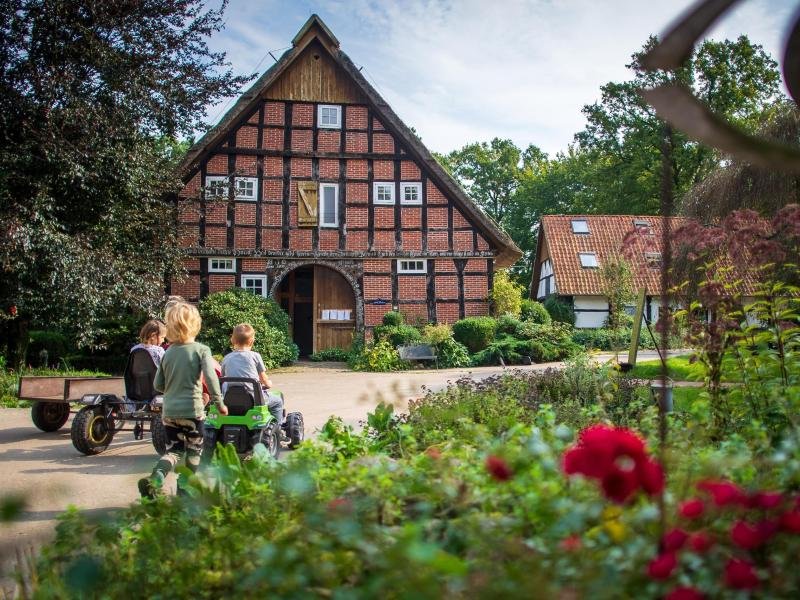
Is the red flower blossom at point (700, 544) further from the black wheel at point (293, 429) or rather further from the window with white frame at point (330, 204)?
the window with white frame at point (330, 204)

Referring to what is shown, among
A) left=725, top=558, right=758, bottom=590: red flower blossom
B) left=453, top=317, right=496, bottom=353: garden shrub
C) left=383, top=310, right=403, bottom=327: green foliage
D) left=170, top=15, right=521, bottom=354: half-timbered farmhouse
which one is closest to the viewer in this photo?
left=725, top=558, right=758, bottom=590: red flower blossom

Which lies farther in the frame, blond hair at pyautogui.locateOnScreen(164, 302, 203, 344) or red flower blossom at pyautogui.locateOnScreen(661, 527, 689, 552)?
blond hair at pyautogui.locateOnScreen(164, 302, 203, 344)

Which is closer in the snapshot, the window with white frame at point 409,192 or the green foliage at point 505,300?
the window with white frame at point 409,192

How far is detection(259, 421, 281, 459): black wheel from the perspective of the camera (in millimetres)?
5064

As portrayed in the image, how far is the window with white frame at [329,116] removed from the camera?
1892cm

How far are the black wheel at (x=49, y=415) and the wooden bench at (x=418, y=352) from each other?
997 centimetres

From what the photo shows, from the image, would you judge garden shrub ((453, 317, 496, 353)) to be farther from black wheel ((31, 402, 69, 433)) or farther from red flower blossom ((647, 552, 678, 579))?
red flower blossom ((647, 552, 678, 579))

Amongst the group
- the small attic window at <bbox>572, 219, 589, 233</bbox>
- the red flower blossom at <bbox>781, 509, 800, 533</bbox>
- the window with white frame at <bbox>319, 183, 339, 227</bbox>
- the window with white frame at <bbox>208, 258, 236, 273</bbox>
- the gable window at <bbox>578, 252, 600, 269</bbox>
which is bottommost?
the red flower blossom at <bbox>781, 509, 800, 533</bbox>

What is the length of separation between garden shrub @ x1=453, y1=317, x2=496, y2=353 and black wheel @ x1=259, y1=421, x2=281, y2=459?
12824mm

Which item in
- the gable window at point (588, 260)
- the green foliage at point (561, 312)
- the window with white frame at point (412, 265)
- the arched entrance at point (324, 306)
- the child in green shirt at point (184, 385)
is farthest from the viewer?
the gable window at point (588, 260)

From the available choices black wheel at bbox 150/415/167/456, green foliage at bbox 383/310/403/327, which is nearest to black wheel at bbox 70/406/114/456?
black wheel at bbox 150/415/167/456

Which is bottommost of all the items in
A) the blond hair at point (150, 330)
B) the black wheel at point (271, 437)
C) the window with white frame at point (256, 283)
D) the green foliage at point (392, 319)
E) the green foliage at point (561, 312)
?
the black wheel at point (271, 437)

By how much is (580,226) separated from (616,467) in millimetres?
28241

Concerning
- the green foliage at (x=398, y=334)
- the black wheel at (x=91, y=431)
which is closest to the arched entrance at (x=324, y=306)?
the green foliage at (x=398, y=334)
